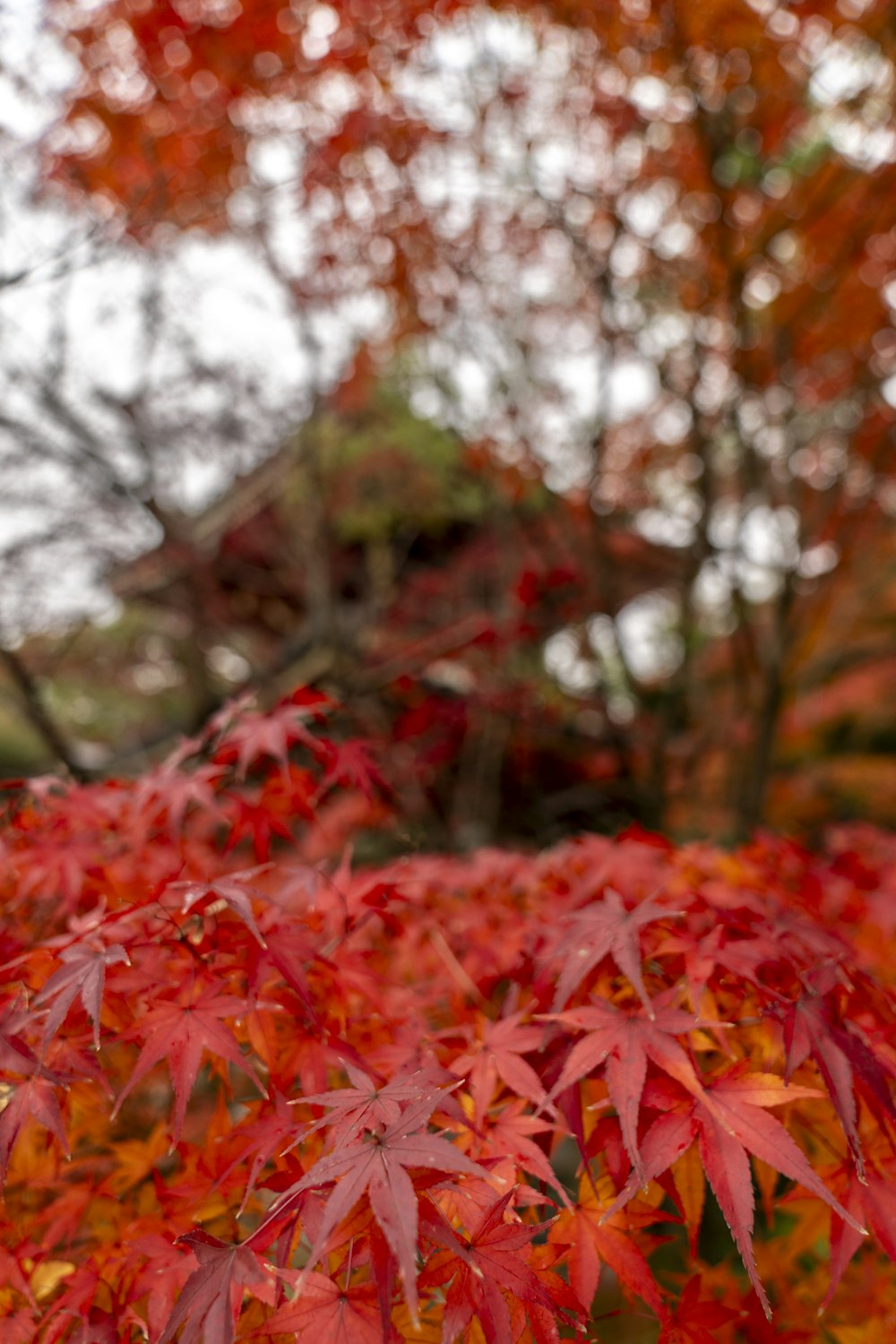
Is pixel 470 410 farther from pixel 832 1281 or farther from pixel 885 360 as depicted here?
pixel 832 1281

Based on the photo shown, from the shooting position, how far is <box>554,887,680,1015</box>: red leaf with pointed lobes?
1129 millimetres

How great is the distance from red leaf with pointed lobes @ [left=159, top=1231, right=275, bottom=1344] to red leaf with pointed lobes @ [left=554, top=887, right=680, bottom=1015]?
→ 0.47m

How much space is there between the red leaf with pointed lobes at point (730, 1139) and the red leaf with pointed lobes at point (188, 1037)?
0.51 meters

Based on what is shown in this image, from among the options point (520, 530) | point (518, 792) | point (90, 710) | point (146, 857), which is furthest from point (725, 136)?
point (90, 710)

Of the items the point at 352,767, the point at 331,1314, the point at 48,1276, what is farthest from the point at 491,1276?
the point at 352,767

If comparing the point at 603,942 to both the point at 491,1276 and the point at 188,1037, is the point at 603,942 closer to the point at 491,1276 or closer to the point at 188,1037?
the point at 491,1276

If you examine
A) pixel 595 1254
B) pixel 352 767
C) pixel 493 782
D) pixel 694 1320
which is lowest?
pixel 493 782

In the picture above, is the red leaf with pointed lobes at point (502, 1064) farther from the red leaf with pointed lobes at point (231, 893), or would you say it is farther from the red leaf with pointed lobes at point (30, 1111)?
the red leaf with pointed lobes at point (30, 1111)

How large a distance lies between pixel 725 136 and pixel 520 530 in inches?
120

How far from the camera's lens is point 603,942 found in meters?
1.18

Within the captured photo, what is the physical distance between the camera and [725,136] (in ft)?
13.6

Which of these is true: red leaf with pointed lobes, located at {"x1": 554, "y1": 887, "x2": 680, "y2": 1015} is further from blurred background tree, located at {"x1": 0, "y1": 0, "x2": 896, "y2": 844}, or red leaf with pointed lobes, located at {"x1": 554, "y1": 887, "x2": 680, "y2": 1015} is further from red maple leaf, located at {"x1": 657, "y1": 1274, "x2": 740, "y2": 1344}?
blurred background tree, located at {"x1": 0, "y1": 0, "x2": 896, "y2": 844}

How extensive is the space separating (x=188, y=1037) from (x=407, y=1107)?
1.19 feet

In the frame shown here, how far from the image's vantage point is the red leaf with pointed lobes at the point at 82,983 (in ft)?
3.24
